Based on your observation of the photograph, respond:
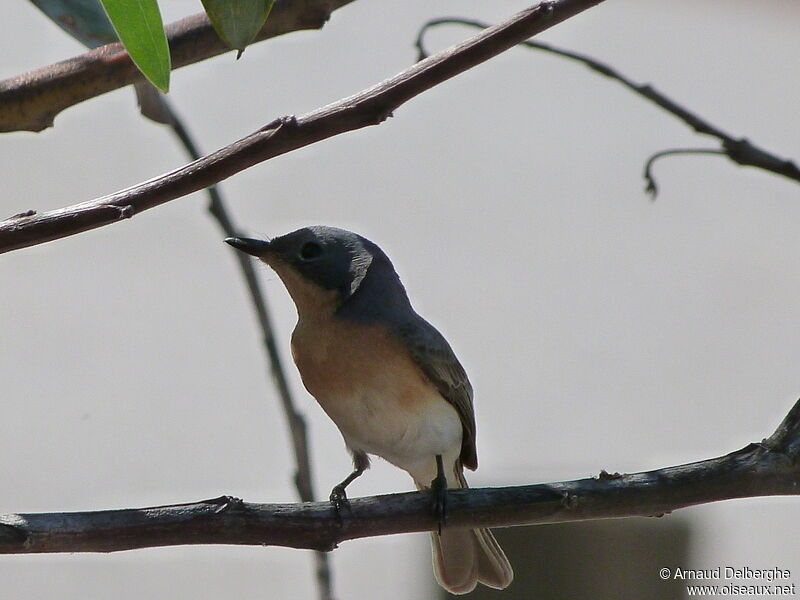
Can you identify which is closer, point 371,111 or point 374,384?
point 371,111

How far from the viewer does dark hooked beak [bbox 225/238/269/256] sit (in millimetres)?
1318

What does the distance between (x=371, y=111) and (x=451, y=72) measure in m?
0.06

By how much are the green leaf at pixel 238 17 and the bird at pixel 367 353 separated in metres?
0.69

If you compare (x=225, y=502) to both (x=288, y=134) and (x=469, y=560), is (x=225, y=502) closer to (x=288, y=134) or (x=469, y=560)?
(x=288, y=134)

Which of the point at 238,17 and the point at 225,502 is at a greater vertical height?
the point at 238,17

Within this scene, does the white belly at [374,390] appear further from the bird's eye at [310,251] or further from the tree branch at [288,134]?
the tree branch at [288,134]

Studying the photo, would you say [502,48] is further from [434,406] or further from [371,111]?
[434,406]

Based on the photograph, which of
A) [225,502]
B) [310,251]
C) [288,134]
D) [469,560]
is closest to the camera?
[288,134]

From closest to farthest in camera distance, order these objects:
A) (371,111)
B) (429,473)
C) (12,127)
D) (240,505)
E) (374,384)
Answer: (371,111)
(240,505)
(12,127)
(374,384)
(429,473)

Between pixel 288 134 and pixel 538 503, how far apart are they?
0.50 m

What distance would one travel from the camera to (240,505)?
876 mm

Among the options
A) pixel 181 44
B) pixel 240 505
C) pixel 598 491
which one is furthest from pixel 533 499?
pixel 181 44

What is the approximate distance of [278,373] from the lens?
1515 millimetres

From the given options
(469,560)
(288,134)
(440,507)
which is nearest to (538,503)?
(440,507)
